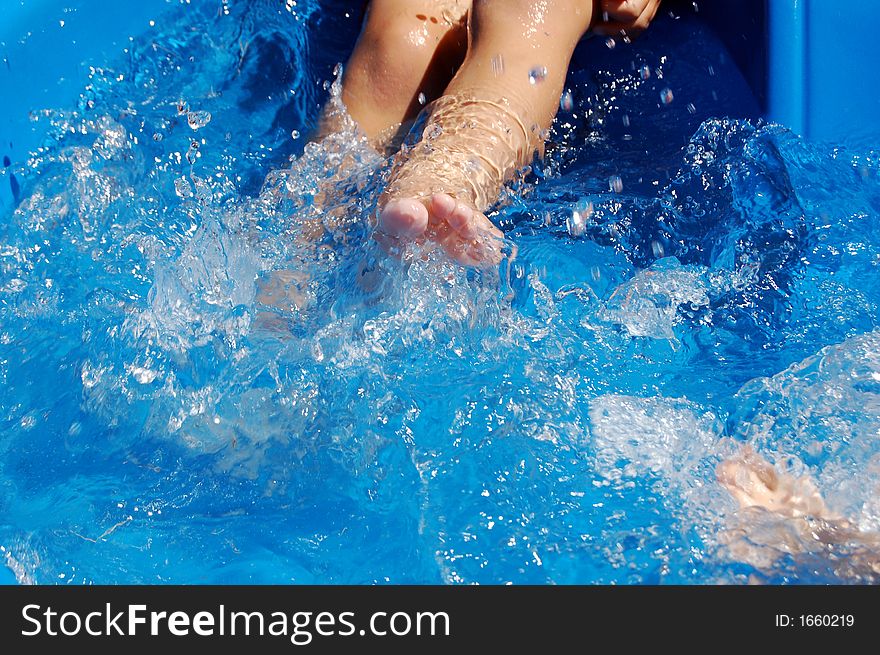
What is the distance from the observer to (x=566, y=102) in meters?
1.70

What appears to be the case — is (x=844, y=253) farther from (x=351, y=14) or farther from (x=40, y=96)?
(x=40, y=96)

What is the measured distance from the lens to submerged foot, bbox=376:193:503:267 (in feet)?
3.78

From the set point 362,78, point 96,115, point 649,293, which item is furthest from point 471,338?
point 96,115

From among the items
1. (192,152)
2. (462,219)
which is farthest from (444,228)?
(192,152)

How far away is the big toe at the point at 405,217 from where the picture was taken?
1.14 meters

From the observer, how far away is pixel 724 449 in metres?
1.16

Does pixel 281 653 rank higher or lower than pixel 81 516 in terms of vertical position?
lower

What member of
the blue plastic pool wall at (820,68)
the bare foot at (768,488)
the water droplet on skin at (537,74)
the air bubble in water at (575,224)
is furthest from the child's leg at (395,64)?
the bare foot at (768,488)

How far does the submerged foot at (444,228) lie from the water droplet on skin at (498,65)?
359mm

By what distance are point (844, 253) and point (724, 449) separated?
0.52 metres

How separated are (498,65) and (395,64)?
0.69 ft

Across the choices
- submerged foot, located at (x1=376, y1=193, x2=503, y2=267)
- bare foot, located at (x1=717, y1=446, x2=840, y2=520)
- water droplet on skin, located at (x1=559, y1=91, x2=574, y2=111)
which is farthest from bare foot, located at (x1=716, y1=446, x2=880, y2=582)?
water droplet on skin, located at (x1=559, y1=91, x2=574, y2=111)

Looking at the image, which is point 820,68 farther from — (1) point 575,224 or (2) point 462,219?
(2) point 462,219

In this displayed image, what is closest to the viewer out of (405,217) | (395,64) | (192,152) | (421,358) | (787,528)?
(787,528)
